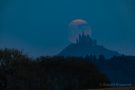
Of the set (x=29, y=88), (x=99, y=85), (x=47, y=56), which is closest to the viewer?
(x=29, y=88)

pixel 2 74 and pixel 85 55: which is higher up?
pixel 85 55

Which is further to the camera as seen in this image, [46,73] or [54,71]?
[54,71]

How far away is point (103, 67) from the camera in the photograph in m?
55.8

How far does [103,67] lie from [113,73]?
134cm

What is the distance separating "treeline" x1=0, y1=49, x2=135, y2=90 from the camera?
134ft

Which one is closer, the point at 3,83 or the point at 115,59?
the point at 3,83

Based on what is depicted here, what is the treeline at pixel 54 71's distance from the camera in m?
40.9

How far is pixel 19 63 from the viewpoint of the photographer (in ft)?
146

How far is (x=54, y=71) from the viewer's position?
49594 millimetres

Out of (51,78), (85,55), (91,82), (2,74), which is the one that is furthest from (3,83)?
(85,55)

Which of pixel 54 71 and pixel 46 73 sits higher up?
pixel 54 71

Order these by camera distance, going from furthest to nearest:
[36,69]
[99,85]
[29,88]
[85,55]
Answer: [85,55] < [99,85] < [36,69] < [29,88]

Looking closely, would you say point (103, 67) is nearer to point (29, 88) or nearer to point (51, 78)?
point (51, 78)

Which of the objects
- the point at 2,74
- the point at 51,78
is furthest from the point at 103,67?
the point at 2,74
